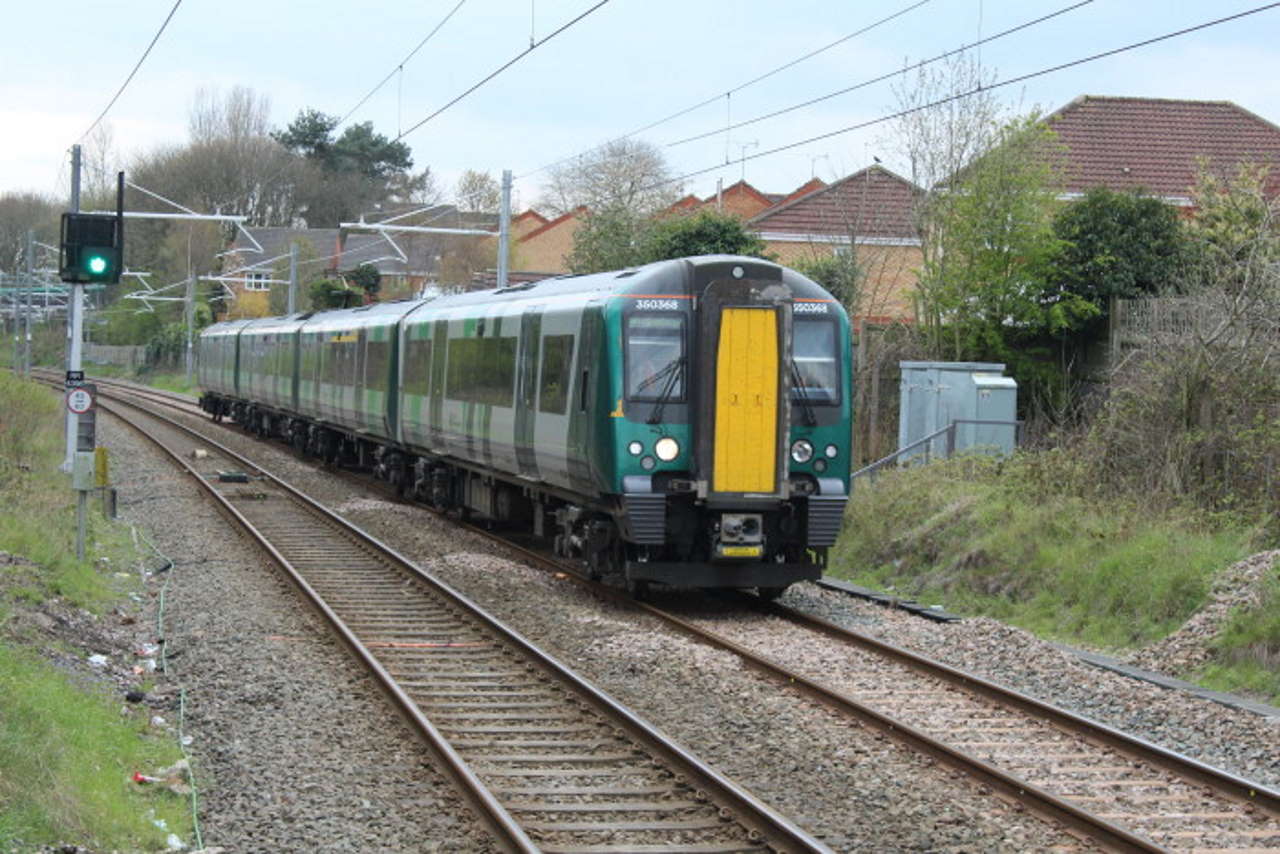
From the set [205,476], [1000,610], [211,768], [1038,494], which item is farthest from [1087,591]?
[205,476]

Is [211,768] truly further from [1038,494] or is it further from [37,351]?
[37,351]

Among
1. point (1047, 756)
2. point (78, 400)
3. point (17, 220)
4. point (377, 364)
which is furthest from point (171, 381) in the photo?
point (1047, 756)

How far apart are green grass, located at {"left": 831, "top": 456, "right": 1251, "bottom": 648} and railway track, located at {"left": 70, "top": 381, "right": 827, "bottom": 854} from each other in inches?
180

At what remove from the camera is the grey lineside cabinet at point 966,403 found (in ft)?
64.7

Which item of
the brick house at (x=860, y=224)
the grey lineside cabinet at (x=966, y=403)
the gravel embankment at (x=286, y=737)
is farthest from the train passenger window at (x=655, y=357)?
the brick house at (x=860, y=224)

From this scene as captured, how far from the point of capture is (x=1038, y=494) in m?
16.0

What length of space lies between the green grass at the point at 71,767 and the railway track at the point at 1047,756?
393 centimetres

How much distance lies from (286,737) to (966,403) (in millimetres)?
12514

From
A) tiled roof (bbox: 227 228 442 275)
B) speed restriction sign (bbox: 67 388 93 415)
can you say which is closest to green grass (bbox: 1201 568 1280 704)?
speed restriction sign (bbox: 67 388 93 415)

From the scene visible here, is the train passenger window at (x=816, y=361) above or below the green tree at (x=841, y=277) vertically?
below

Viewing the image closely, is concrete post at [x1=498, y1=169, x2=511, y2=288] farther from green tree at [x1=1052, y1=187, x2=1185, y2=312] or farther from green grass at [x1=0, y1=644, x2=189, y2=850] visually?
green grass at [x1=0, y1=644, x2=189, y2=850]

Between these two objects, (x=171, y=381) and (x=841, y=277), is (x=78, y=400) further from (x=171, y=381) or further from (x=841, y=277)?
(x=171, y=381)

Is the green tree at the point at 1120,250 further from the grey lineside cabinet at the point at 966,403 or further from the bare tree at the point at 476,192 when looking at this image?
the bare tree at the point at 476,192

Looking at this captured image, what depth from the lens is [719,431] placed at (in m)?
13.3
